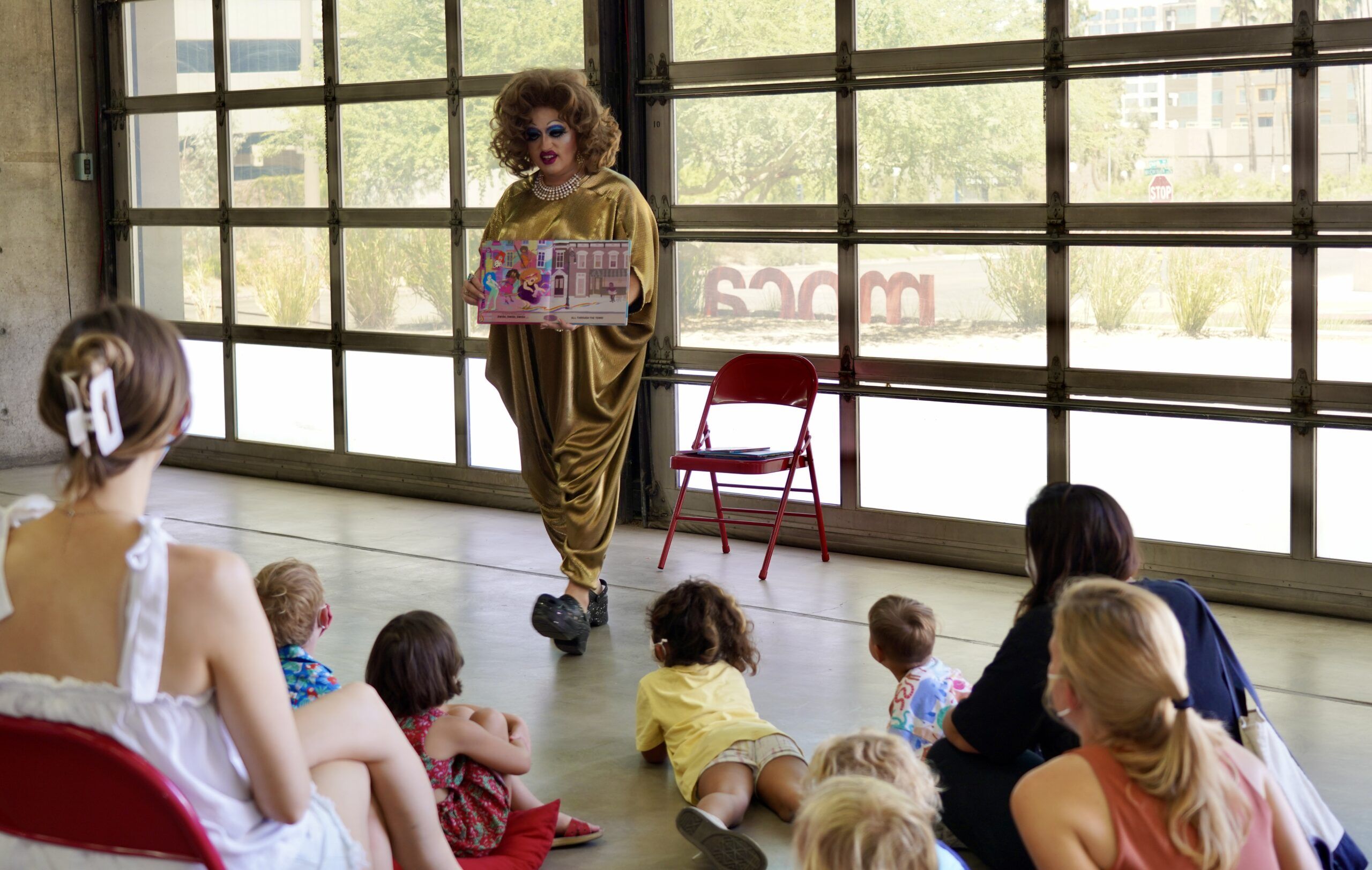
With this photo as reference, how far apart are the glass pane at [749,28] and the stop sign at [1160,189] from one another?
1.49 metres

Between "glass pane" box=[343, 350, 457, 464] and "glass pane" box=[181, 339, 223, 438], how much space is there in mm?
1127

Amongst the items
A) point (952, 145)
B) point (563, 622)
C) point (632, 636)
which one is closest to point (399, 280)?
point (952, 145)

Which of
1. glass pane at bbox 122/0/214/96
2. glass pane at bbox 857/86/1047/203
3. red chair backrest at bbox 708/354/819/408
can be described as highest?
glass pane at bbox 122/0/214/96

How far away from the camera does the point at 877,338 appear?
606cm

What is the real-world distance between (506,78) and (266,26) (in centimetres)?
188

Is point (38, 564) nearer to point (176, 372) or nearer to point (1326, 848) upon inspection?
point (176, 372)

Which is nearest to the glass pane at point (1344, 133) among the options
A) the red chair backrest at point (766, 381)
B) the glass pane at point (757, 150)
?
the glass pane at point (757, 150)

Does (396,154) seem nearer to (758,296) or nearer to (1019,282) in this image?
(758,296)

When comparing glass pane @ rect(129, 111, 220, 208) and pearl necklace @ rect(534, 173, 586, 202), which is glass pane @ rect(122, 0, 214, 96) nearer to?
glass pane @ rect(129, 111, 220, 208)

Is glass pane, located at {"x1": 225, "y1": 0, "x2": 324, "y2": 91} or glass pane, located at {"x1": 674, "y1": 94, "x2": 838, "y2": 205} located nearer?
glass pane, located at {"x1": 674, "y1": 94, "x2": 838, "y2": 205}

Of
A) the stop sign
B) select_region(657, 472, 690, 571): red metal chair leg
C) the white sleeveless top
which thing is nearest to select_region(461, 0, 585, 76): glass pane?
select_region(657, 472, 690, 571): red metal chair leg

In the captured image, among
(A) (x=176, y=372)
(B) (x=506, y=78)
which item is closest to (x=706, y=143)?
(B) (x=506, y=78)

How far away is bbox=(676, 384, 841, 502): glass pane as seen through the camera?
20.5ft

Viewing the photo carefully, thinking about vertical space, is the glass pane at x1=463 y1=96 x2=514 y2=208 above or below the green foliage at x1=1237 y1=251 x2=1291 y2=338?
above
